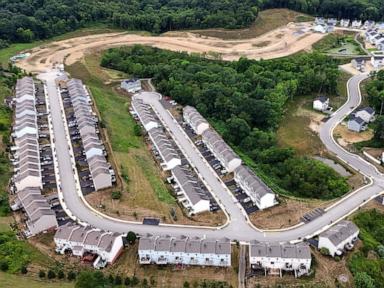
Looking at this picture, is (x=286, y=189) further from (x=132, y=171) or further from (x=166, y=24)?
(x=166, y=24)

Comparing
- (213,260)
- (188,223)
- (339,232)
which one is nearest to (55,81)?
(188,223)

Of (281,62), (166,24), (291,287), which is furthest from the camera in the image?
(166,24)

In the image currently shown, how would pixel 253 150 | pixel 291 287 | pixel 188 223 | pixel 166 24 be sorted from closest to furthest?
pixel 291 287 < pixel 188 223 < pixel 253 150 < pixel 166 24

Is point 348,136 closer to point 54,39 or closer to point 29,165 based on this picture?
point 29,165

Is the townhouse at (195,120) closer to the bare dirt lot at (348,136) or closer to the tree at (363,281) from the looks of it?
the bare dirt lot at (348,136)

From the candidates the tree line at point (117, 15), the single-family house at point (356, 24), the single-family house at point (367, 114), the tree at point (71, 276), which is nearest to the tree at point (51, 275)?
the tree at point (71, 276)

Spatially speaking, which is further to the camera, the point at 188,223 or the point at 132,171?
the point at 132,171

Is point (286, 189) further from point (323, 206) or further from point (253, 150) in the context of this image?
point (253, 150)
